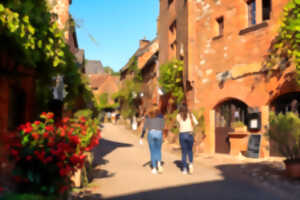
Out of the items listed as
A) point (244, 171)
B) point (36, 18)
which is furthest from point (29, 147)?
point (244, 171)

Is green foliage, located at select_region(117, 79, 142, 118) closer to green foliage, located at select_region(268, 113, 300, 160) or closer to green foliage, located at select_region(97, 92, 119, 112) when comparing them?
green foliage, located at select_region(268, 113, 300, 160)

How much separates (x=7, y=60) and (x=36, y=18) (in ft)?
3.45

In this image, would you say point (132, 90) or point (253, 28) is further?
point (132, 90)

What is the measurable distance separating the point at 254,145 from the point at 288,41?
3637mm

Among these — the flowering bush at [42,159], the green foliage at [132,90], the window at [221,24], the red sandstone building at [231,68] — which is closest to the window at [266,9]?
the red sandstone building at [231,68]

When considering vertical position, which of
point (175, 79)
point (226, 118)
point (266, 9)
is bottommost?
point (226, 118)

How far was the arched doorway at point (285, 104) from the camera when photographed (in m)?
9.71

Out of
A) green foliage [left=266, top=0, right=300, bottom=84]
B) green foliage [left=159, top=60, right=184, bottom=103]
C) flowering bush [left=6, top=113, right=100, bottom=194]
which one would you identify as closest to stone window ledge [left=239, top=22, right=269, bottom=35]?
green foliage [left=266, top=0, right=300, bottom=84]

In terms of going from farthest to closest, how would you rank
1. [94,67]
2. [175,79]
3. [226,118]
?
[94,67]
[175,79]
[226,118]

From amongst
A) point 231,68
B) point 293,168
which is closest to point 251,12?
point 231,68

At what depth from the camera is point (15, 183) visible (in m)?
3.59

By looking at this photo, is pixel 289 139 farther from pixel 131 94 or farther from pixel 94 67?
pixel 94 67

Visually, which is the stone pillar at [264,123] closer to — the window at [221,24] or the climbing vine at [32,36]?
the window at [221,24]

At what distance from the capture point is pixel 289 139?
705cm
